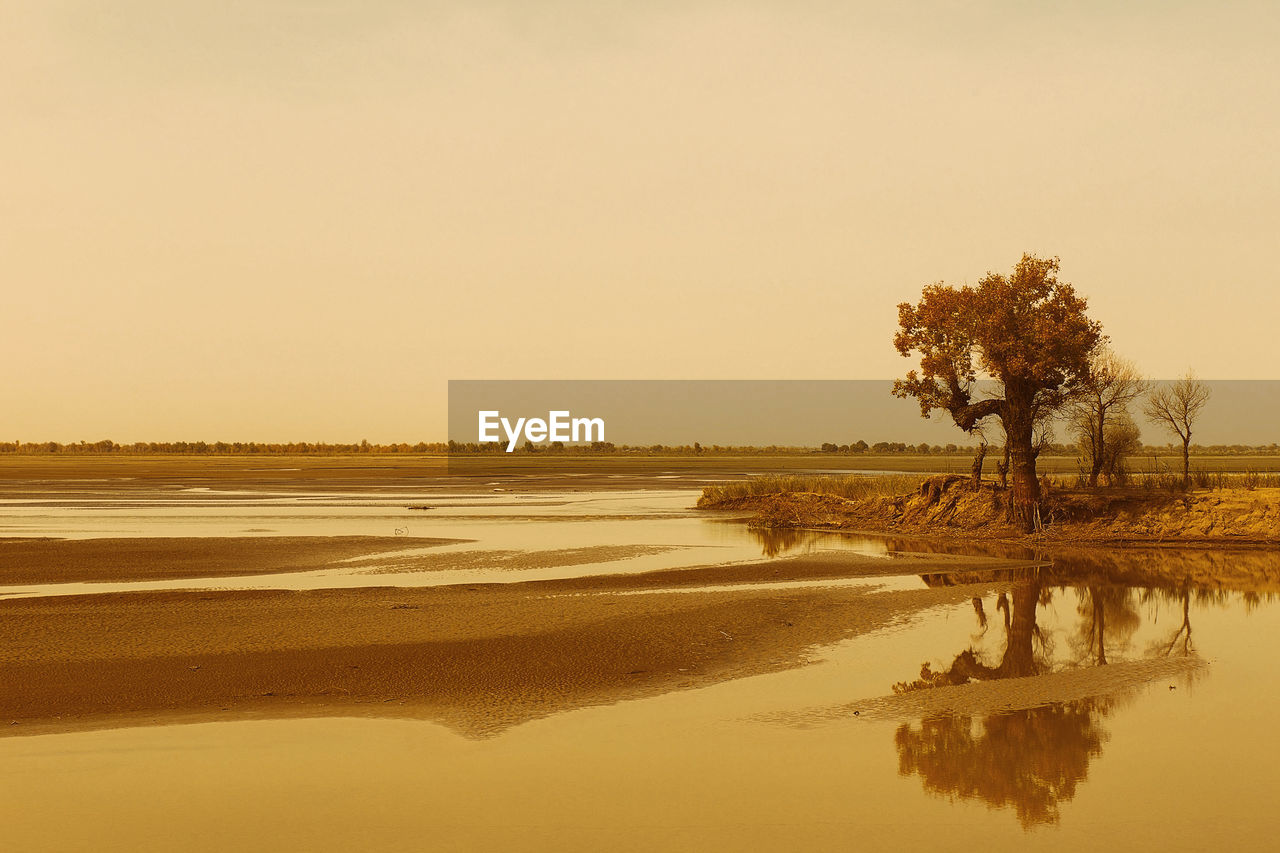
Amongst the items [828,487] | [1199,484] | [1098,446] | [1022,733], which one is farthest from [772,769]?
[828,487]

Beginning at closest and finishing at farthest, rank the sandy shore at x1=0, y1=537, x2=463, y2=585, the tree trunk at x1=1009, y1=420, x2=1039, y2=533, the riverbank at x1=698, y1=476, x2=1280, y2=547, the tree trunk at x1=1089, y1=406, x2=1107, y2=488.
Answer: the sandy shore at x1=0, y1=537, x2=463, y2=585, the riverbank at x1=698, y1=476, x2=1280, y2=547, the tree trunk at x1=1009, y1=420, x2=1039, y2=533, the tree trunk at x1=1089, y1=406, x2=1107, y2=488

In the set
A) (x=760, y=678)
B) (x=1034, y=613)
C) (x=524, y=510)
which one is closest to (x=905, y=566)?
(x=1034, y=613)

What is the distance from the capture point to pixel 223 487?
6781 cm

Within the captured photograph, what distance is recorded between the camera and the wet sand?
11.8 metres

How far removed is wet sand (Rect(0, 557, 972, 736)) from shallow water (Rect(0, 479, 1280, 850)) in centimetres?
77

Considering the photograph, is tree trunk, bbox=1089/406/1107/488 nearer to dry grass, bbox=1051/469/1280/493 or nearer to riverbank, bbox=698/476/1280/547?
dry grass, bbox=1051/469/1280/493

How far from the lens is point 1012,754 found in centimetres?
965

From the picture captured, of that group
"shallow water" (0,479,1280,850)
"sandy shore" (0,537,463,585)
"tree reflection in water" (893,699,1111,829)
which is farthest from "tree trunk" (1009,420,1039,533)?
"tree reflection in water" (893,699,1111,829)

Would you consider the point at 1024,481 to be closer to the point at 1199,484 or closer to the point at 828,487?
the point at 1199,484

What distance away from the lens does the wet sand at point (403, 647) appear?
11.8 meters

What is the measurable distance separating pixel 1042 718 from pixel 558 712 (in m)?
5.27

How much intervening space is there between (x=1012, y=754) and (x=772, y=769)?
2313 millimetres

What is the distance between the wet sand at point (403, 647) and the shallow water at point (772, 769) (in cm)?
77

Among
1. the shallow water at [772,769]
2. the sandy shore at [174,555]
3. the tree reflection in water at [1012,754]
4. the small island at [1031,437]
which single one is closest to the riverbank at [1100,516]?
the small island at [1031,437]
